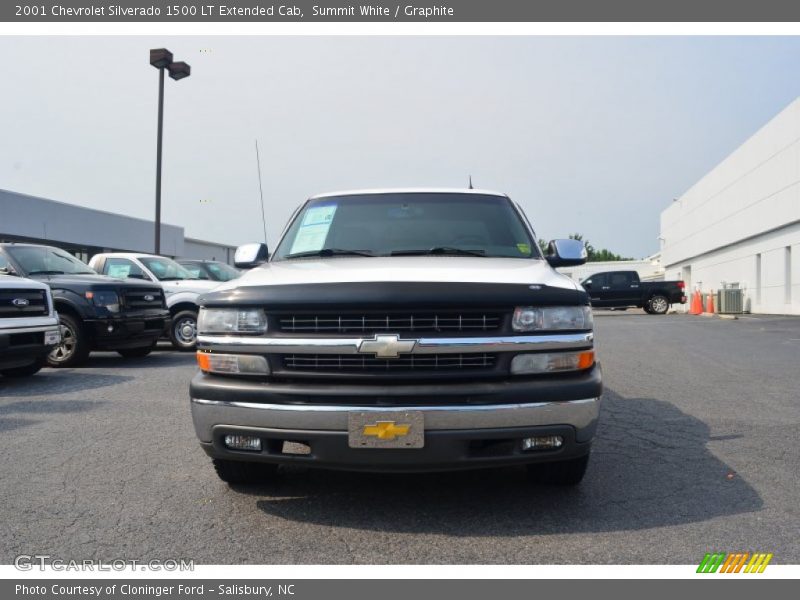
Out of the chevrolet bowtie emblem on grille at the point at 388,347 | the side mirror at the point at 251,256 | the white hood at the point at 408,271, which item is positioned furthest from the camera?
the side mirror at the point at 251,256

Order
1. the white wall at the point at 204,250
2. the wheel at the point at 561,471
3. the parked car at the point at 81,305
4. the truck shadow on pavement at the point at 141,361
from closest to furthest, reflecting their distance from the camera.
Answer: the wheel at the point at 561,471
the parked car at the point at 81,305
the truck shadow on pavement at the point at 141,361
the white wall at the point at 204,250

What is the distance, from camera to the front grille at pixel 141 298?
9.67 m

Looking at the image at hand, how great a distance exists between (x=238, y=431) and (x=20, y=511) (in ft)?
4.29

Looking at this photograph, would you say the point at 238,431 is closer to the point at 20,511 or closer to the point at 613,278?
the point at 20,511

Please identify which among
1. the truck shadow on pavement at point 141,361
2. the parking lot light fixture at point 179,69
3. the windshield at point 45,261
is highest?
the parking lot light fixture at point 179,69

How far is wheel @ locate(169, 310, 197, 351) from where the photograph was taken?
38.2 ft

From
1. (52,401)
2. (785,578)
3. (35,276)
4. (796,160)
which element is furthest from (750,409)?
(796,160)

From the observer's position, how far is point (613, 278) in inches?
1104

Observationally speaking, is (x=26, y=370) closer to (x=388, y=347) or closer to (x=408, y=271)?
(x=408, y=271)

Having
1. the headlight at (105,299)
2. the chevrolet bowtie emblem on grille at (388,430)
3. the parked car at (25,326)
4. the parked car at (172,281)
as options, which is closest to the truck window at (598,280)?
the parked car at (172,281)

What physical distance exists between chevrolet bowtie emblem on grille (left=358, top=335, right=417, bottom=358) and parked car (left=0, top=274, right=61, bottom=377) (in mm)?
5951

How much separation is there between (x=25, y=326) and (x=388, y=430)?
630 centimetres

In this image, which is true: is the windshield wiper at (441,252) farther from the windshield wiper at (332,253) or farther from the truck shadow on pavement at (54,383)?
the truck shadow on pavement at (54,383)

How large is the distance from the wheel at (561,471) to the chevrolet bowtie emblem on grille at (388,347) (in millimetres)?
1136
